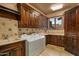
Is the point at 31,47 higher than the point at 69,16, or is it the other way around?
the point at 69,16

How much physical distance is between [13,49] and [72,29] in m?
1.85

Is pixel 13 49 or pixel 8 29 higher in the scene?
pixel 8 29

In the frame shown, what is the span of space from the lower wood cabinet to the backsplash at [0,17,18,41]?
0.80ft

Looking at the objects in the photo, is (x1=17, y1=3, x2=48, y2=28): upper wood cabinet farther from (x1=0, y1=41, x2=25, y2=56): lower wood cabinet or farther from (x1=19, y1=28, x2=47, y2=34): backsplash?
(x1=0, y1=41, x2=25, y2=56): lower wood cabinet

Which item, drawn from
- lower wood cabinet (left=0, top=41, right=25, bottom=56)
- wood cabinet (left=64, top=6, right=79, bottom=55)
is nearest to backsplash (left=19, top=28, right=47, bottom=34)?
lower wood cabinet (left=0, top=41, right=25, bottom=56)

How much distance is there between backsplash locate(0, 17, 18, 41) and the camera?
1.68 m

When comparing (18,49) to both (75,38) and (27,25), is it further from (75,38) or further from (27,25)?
(75,38)

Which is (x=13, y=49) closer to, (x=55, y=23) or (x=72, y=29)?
(x=55, y=23)

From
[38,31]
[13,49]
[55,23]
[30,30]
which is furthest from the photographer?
[30,30]

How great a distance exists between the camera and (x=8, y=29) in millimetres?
1799

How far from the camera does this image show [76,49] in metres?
2.57

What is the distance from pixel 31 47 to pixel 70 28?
58.7 inches

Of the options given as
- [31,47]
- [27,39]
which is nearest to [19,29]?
[27,39]

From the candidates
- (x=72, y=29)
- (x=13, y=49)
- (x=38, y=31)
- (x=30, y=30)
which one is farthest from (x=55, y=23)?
(x=72, y=29)
